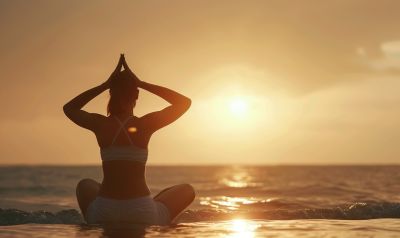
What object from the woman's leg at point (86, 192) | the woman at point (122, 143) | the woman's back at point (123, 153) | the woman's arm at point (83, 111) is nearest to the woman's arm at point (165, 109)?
the woman at point (122, 143)

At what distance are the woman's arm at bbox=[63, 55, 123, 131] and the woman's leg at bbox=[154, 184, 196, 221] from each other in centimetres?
125

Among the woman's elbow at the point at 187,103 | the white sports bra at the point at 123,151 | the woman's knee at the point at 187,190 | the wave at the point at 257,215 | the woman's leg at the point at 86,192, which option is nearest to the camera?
the white sports bra at the point at 123,151

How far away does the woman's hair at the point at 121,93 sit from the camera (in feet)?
21.6

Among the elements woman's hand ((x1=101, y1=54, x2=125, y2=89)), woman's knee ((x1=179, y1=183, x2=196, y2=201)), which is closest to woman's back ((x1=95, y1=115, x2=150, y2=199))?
woman's hand ((x1=101, y1=54, x2=125, y2=89))

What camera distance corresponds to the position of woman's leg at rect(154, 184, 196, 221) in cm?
715

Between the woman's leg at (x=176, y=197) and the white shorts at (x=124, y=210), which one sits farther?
the woman's leg at (x=176, y=197)

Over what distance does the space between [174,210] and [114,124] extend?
1.43 metres

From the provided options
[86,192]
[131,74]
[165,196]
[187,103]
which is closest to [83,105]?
[131,74]

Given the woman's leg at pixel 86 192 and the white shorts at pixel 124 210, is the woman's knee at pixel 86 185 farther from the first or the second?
the white shorts at pixel 124 210

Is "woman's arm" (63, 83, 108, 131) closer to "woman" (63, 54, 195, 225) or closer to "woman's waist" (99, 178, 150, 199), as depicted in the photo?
"woman" (63, 54, 195, 225)

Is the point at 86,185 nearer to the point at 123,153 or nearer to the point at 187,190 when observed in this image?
the point at 123,153

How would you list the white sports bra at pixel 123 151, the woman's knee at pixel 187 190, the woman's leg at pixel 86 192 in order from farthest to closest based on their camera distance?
1. the woman's knee at pixel 187 190
2. the woman's leg at pixel 86 192
3. the white sports bra at pixel 123 151

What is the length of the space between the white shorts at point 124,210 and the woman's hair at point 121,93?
3.38 ft

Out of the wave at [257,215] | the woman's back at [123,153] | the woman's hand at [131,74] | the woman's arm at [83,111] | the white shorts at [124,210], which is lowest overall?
the wave at [257,215]
